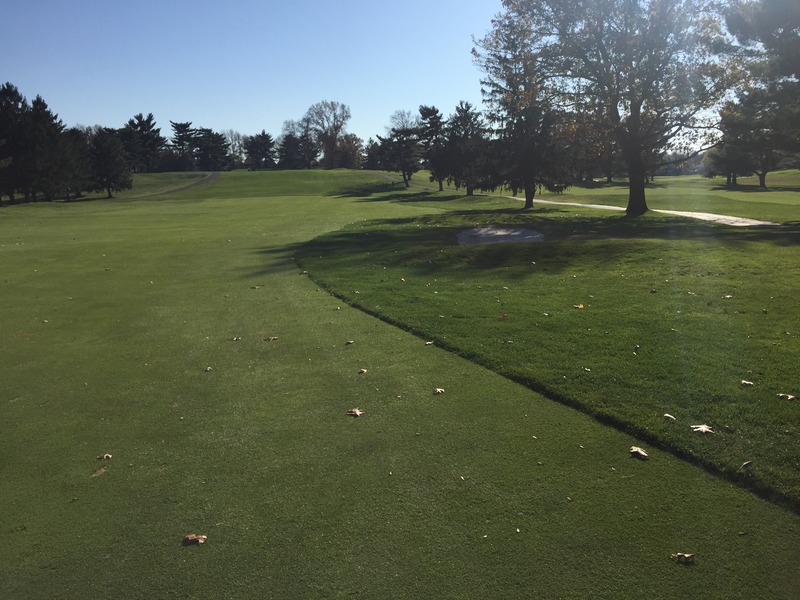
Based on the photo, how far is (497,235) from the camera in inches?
827

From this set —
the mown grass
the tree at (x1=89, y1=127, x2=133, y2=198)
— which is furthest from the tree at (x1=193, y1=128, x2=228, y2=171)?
the mown grass

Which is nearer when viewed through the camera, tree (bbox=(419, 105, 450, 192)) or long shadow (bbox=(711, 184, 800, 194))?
long shadow (bbox=(711, 184, 800, 194))

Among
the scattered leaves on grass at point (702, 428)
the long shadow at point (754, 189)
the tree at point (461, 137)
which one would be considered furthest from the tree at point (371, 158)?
the scattered leaves on grass at point (702, 428)

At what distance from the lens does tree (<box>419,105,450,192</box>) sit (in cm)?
7281

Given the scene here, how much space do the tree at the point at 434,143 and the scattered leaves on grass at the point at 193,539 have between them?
2779 inches

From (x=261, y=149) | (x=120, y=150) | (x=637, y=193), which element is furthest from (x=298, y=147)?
(x=637, y=193)

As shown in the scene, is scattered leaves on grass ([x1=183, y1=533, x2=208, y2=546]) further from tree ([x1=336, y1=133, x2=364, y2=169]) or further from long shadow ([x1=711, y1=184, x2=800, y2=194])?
tree ([x1=336, y1=133, x2=364, y2=169])

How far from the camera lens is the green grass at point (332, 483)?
3736 millimetres

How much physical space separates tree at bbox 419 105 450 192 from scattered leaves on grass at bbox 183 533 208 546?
7058 cm

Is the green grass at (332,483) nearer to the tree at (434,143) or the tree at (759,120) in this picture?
the tree at (759,120)

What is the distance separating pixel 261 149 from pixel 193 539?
146 m

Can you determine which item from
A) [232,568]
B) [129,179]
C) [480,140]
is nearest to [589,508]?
[232,568]

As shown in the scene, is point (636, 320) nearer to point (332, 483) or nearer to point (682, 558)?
point (682, 558)

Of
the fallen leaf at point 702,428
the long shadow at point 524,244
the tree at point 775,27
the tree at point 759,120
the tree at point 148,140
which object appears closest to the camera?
the fallen leaf at point 702,428
